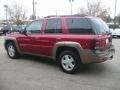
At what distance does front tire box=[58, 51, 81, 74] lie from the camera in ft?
23.0

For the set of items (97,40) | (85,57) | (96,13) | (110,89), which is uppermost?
(96,13)

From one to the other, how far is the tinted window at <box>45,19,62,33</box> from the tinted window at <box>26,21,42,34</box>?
414mm

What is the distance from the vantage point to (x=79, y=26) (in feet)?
22.9

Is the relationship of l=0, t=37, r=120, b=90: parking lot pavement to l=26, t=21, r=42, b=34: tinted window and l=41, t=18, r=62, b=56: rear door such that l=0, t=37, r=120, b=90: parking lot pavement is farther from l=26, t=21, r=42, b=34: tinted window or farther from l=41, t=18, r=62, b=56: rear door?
l=26, t=21, r=42, b=34: tinted window

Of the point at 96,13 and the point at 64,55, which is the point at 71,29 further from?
the point at 96,13

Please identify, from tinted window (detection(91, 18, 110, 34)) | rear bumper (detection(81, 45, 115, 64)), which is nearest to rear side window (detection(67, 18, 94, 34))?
tinted window (detection(91, 18, 110, 34))

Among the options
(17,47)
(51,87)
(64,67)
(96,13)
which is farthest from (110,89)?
(96,13)

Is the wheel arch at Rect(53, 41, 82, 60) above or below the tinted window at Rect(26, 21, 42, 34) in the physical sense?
below

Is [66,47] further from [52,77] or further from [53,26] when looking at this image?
[52,77]

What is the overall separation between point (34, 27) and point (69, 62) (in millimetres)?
2151

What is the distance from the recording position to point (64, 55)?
7.27 metres

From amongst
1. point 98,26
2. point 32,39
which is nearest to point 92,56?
point 98,26

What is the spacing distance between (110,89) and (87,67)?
233 centimetres

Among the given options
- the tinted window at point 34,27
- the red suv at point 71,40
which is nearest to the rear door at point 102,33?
the red suv at point 71,40
